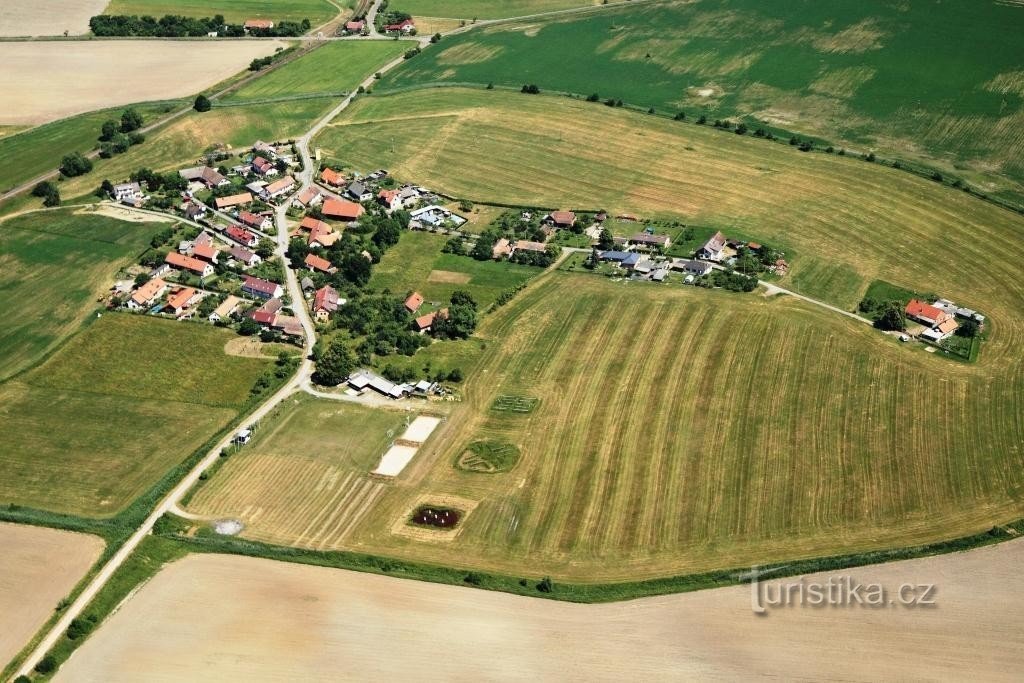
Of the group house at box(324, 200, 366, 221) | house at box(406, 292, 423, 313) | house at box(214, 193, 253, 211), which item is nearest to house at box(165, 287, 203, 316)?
house at box(214, 193, 253, 211)

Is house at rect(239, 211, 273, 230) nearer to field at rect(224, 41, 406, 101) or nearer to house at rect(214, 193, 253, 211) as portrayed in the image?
house at rect(214, 193, 253, 211)

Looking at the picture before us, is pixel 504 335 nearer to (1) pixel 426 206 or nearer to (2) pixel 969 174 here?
(1) pixel 426 206

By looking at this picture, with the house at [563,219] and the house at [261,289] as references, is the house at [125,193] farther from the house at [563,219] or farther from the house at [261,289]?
the house at [563,219]

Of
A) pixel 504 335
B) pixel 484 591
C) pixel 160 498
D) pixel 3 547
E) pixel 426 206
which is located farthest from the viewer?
pixel 426 206

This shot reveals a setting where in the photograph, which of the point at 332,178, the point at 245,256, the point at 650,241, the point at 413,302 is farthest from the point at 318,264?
the point at 650,241

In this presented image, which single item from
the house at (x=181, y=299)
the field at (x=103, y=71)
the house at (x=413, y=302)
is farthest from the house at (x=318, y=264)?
the field at (x=103, y=71)

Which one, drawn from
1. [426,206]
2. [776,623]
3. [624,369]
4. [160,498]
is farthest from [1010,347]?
[160,498]

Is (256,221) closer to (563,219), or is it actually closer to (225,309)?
(225,309)
